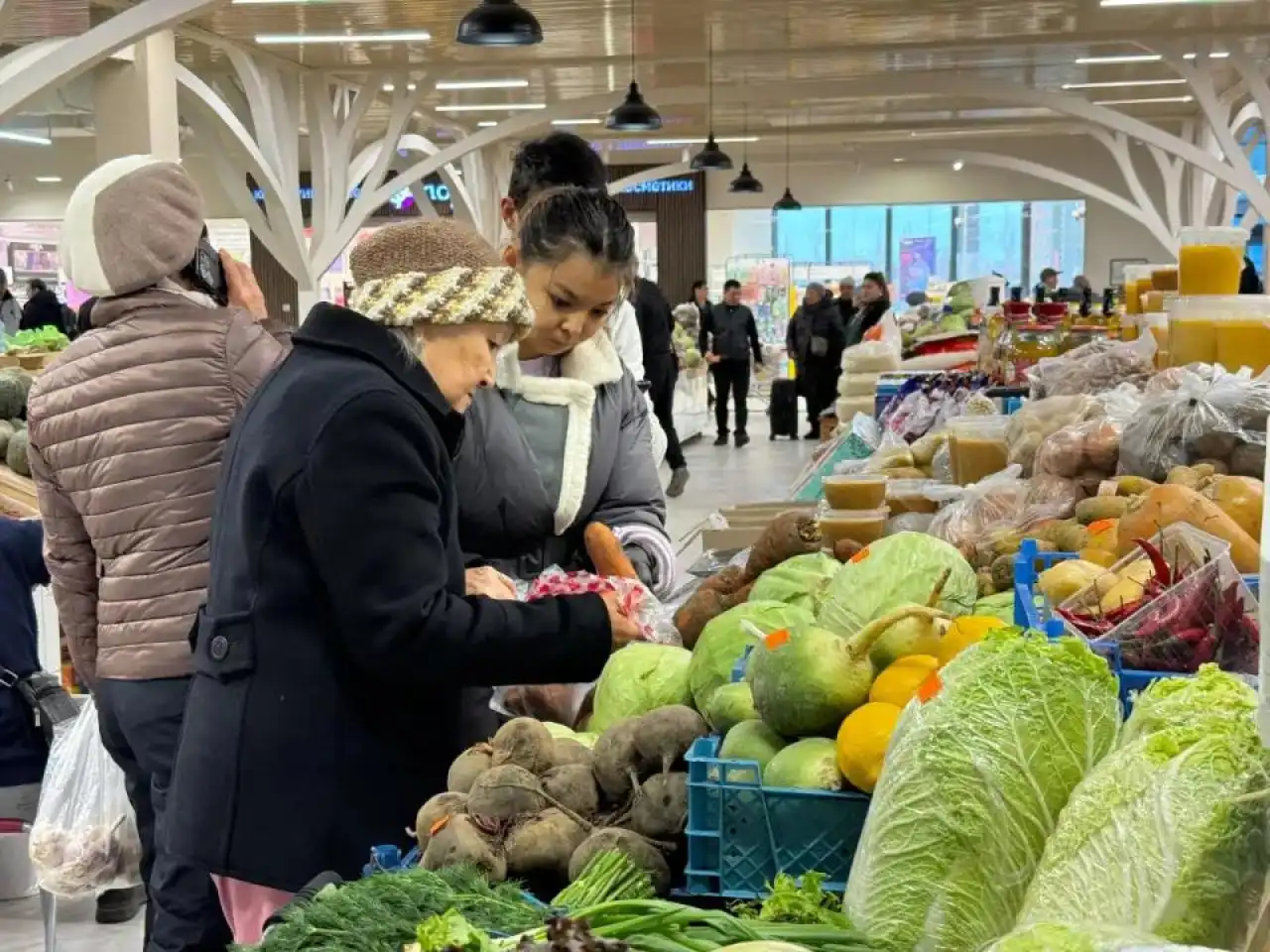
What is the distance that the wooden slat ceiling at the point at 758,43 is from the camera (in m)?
11.1

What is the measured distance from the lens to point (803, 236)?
85.8 feet

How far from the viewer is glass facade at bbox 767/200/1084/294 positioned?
25547 millimetres

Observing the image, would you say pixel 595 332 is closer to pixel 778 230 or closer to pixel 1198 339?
pixel 1198 339

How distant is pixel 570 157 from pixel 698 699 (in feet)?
4.41

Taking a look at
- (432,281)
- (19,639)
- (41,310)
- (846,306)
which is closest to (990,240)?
(846,306)

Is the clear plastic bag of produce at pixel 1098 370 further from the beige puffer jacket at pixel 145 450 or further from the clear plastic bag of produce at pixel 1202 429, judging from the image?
the beige puffer jacket at pixel 145 450

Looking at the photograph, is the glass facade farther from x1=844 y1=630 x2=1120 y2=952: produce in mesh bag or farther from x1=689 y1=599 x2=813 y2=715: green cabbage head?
x1=844 y1=630 x2=1120 y2=952: produce in mesh bag

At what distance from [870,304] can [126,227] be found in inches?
481

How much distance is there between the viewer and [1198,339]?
4238 millimetres

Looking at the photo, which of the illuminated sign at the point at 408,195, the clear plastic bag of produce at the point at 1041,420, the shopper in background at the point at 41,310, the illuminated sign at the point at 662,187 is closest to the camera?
the clear plastic bag of produce at the point at 1041,420

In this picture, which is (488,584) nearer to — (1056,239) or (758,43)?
(758,43)

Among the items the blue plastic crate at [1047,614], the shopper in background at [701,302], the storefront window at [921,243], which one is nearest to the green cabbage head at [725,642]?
the blue plastic crate at [1047,614]

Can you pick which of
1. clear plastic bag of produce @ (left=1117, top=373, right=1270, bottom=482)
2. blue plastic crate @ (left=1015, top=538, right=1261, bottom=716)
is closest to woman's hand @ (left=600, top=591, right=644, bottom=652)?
blue plastic crate @ (left=1015, top=538, right=1261, bottom=716)

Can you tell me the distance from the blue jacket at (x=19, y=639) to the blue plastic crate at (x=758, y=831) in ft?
8.85
